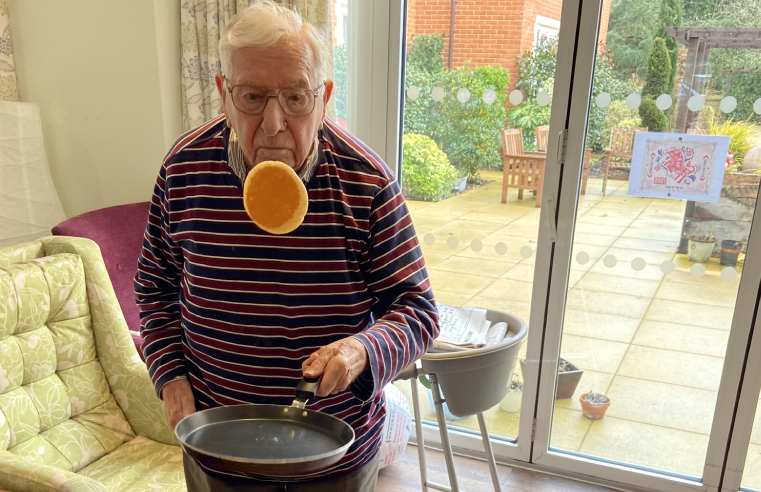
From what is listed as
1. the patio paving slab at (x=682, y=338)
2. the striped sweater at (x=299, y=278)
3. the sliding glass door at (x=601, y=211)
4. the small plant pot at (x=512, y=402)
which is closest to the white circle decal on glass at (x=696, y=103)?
the sliding glass door at (x=601, y=211)

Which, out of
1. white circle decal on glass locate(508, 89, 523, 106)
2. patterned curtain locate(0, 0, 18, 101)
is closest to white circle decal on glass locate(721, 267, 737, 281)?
white circle decal on glass locate(508, 89, 523, 106)

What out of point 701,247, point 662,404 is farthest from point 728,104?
point 662,404

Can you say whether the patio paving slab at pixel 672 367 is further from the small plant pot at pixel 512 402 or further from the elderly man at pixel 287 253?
the elderly man at pixel 287 253

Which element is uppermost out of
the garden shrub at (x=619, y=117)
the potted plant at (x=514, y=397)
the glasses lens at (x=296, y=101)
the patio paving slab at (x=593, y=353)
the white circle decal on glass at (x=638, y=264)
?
the glasses lens at (x=296, y=101)

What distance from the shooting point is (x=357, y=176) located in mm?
1020

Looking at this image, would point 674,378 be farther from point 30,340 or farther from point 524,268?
point 30,340

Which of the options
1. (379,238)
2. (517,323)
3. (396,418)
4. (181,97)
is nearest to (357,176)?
(379,238)

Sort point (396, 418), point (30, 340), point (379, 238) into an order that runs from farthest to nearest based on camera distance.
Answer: point (396, 418), point (30, 340), point (379, 238)

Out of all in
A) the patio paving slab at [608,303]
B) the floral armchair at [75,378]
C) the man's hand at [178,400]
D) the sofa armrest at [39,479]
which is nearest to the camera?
the man's hand at [178,400]

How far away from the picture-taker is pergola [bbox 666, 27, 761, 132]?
1975 mm

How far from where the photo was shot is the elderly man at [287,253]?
970 mm

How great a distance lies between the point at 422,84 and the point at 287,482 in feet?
5.79

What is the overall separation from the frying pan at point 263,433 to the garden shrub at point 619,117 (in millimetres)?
→ 1663

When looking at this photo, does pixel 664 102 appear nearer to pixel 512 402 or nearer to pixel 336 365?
pixel 512 402
